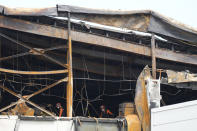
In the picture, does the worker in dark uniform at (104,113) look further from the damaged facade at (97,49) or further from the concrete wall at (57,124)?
the concrete wall at (57,124)

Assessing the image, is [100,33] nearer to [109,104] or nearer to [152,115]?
[152,115]

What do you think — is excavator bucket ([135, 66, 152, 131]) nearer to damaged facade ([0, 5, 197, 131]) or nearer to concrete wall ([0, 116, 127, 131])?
damaged facade ([0, 5, 197, 131])

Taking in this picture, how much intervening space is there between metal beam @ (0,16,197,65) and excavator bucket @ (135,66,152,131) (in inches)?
47.7

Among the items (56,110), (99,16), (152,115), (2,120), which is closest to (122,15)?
(99,16)

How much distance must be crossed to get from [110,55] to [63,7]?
345 centimetres

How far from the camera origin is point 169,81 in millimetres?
11320

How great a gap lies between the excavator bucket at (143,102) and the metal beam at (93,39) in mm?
1211

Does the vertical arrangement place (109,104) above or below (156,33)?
below

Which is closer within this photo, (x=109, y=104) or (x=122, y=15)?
(x=122, y=15)

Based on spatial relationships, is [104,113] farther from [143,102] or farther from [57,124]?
[57,124]

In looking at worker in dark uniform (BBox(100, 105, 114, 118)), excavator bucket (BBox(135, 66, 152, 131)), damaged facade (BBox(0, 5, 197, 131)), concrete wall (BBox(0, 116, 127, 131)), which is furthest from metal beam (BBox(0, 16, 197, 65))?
worker in dark uniform (BBox(100, 105, 114, 118))

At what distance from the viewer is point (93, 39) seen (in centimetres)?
1135

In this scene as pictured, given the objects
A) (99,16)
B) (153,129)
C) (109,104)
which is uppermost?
(99,16)

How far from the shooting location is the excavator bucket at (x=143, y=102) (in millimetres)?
10742
